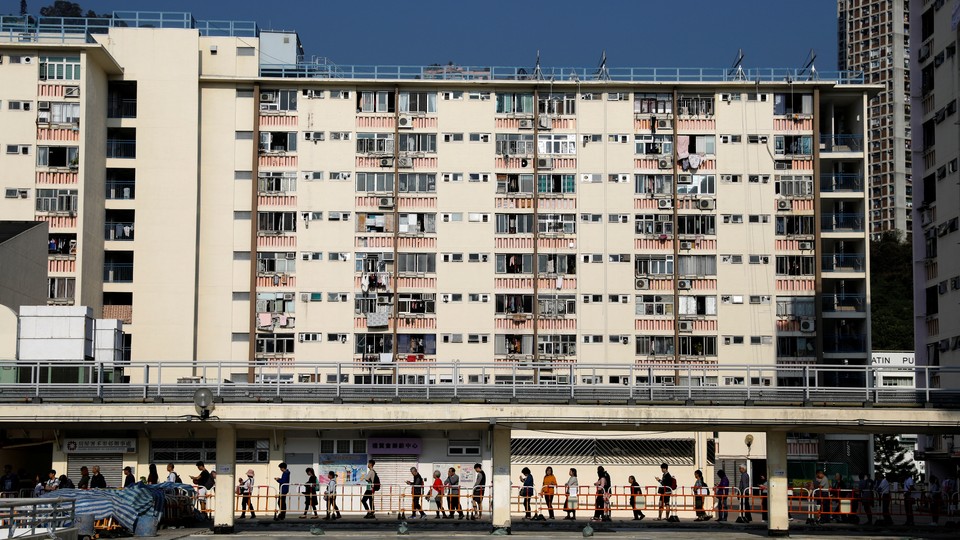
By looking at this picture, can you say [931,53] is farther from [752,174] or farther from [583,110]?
[583,110]

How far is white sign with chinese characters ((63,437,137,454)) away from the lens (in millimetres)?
50656

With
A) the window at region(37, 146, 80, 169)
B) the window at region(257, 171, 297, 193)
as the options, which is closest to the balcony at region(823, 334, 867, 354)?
the window at region(257, 171, 297, 193)

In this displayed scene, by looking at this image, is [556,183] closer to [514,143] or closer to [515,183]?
[515,183]

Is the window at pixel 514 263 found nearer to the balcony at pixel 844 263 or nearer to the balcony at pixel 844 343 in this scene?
the balcony at pixel 844 263

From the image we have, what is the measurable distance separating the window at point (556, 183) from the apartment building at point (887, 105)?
93.8 meters

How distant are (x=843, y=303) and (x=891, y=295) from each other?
59.8 metres

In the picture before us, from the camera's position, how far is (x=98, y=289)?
78062 millimetres

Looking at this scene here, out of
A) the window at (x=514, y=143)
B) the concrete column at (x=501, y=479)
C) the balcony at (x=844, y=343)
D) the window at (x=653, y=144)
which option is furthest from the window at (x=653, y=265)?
the concrete column at (x=501, y=479)

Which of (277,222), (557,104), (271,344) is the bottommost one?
(271,344)

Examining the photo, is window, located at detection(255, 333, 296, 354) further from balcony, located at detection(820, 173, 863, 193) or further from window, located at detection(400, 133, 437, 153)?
balcony, located at detection(820, 173, 863, 193)

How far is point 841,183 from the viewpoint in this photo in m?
81.9

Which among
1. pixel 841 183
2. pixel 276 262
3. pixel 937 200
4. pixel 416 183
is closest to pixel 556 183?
pixel 416 183

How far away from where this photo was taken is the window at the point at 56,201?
75625 mm

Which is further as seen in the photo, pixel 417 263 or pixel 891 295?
pixel 891 295
